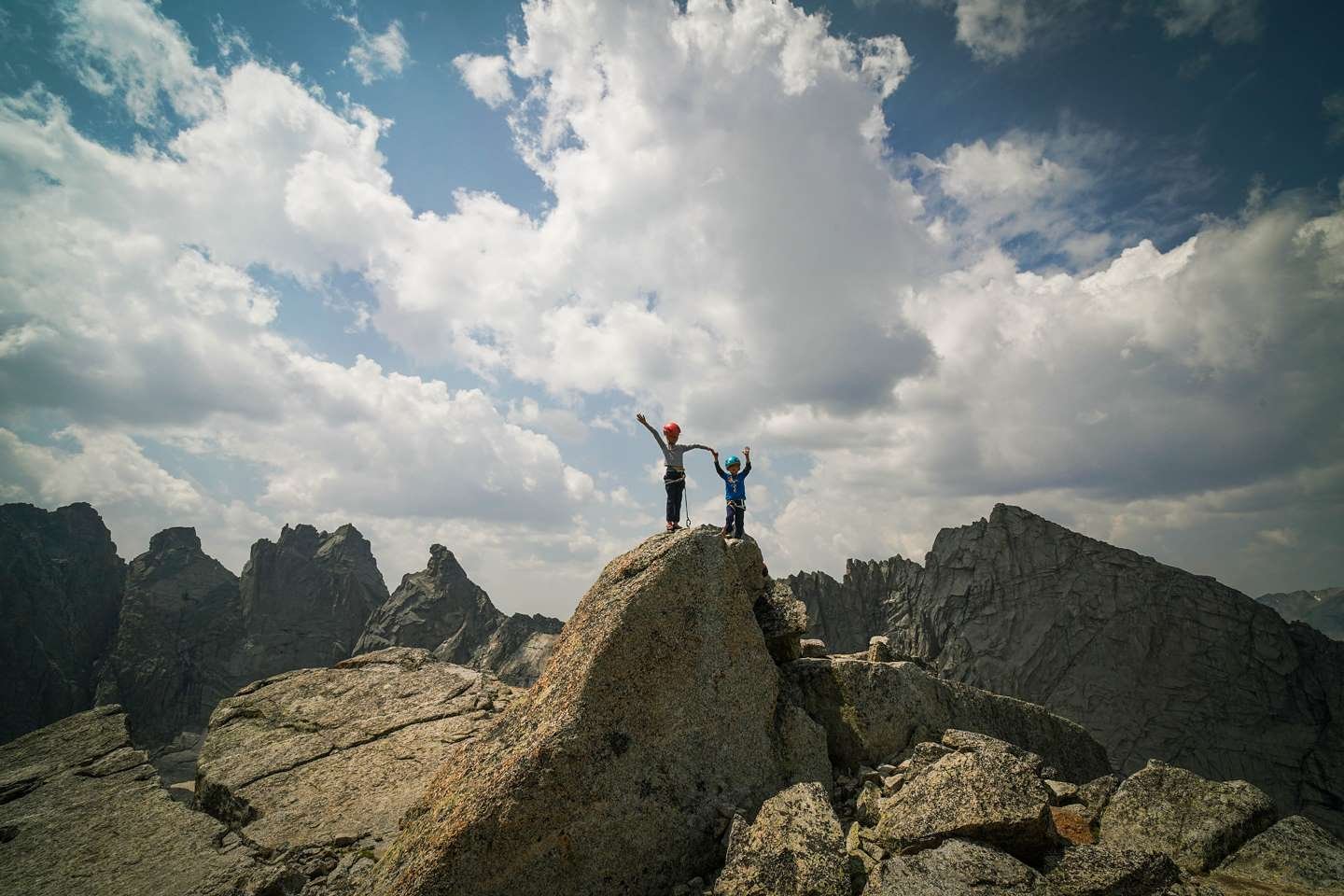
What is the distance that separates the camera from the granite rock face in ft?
192

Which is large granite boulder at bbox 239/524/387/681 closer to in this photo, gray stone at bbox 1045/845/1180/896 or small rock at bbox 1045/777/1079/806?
small rock at bbox 1045/777/1079/806

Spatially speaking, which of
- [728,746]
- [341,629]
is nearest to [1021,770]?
[728,746]

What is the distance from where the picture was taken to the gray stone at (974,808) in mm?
8219

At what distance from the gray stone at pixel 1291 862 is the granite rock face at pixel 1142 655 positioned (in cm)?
6886

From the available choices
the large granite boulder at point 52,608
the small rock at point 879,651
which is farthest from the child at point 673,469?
the large granite boulder at point 52,608

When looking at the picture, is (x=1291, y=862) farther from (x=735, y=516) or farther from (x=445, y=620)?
(x=445, y=620)

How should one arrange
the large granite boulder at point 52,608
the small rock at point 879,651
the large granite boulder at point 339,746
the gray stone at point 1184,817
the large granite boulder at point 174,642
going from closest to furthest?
1. the gray stone at point 1184,817
2. the large granite boulder at point 339,746
3. the small rock at point 879,651
4. the large granite boulder at point 52,608
5. the large granite boulder at point 174,642

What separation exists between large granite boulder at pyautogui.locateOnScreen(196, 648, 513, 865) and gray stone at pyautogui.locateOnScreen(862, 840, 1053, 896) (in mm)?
8710

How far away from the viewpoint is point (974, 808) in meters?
8.45

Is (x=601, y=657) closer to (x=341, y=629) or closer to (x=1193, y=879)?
(x=1193, y=879)

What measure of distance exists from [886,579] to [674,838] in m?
Answer: 109

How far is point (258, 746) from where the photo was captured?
1389 cm

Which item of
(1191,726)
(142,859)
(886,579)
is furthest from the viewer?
(886,579)

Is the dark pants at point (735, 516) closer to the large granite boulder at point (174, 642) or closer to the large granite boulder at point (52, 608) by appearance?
the large granite boulder at point (174, 642)
